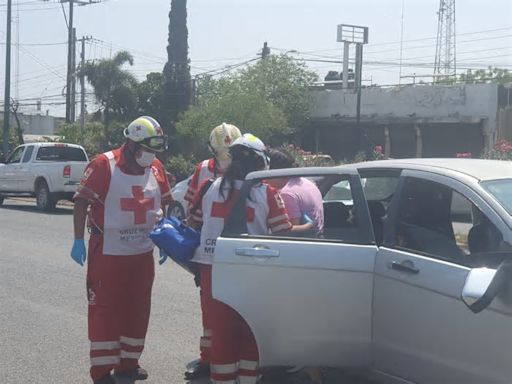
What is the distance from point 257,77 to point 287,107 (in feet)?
8.04

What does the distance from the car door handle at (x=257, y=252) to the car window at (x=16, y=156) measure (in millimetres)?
19207

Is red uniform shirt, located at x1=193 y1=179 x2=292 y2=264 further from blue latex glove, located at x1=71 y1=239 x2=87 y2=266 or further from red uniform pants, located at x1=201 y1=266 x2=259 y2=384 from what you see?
blue latex glove, located at x1=71 y1=239 x2=87 y2=266

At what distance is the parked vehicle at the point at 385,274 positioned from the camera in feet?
14.4

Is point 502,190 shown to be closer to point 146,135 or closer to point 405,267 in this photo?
point 405,267

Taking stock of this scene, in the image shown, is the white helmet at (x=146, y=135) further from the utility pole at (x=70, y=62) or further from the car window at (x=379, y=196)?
the utility pole at (x=70, y=62)

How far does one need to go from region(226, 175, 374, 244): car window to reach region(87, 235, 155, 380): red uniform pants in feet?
3.64

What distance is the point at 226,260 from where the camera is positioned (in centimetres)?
505

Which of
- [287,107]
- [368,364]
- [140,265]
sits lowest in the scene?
[368,364]

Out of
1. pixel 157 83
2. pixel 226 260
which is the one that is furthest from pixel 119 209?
pixel 157 83

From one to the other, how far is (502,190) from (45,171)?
18.8 m

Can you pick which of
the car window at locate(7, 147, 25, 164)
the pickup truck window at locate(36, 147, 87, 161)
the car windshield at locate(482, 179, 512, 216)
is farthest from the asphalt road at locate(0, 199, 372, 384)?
the car window at locate(7, 147, 25, 164)

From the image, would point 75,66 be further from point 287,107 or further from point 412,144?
point 412,144

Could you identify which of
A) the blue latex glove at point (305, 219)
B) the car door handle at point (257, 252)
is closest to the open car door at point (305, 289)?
the car door handle at point (257, 252)

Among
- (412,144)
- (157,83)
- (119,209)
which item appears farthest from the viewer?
(157,83)
